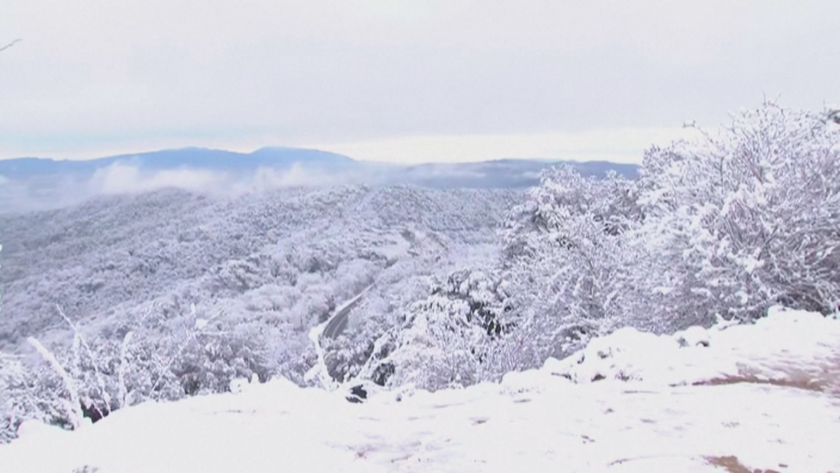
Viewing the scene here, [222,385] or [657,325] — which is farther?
[222,385]

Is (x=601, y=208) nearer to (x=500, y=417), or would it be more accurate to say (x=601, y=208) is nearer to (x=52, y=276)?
(x=500, y=417)

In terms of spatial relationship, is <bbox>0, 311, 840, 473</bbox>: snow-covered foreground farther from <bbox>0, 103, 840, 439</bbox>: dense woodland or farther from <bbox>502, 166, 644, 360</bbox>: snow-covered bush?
<bbox>502, 166, 644, 360</bbox>: snow-covered bush

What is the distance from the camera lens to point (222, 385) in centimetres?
Result: 2744

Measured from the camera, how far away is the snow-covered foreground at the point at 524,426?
318cm

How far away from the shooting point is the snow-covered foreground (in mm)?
3178

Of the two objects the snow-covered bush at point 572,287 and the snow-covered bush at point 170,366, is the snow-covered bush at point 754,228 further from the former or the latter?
the snow-covered bush at point 170,366

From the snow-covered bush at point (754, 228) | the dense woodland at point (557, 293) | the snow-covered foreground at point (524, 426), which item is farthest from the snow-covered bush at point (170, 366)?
the snow-covered foreground at point (524, 426)

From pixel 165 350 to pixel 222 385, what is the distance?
11.8 ft

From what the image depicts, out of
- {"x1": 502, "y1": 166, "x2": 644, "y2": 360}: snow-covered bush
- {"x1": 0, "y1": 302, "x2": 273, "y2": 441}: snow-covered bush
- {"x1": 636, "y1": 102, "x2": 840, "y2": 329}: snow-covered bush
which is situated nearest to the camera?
{"x1": 636, "y1": 102, "x2": 840, "y2": 329}: snow-covered bush

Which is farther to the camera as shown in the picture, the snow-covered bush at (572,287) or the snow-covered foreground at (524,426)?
the snow-covered bush at (572,287)

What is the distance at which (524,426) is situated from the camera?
371 centimetres

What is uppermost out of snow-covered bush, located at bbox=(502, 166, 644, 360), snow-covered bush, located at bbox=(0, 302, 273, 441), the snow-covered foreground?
the snow-covered foreground

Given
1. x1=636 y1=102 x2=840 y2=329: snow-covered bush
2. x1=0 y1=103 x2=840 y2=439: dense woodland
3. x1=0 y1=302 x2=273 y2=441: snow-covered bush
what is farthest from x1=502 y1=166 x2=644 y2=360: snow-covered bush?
x1=0 y1=302 x2=273 y2=441: snow-covered bush

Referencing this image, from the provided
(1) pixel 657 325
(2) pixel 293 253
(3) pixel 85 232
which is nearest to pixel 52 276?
(3) pixel 85 232
